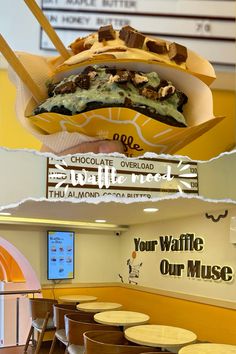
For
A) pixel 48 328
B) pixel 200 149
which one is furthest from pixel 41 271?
pixel 200 149

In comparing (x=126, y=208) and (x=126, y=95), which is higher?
(x=126, y=95)

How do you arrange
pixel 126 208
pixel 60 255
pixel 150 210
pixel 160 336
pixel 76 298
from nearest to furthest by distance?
pixel 160 336 < pixel 126 208 < pixel 150 210 < pixel 76 298 < pixel 60 255

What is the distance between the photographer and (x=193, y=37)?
9.39 ft

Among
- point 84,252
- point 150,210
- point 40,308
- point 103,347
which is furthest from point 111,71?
point 84,252

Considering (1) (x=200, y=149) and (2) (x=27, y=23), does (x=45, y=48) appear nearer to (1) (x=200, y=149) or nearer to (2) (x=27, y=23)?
(2) (x=27, y=23)

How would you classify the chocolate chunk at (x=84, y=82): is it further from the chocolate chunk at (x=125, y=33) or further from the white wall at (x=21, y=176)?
the white wall at (x=21, y=176)

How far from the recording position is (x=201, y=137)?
3414mm

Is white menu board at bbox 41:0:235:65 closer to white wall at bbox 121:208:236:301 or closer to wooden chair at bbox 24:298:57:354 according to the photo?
white wall at bbox 121:208:236:301

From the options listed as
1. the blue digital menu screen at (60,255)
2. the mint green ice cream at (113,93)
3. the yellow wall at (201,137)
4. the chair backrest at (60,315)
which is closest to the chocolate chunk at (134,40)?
the mint green ice cream at (113,93)

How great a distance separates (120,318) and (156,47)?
3.67 metres

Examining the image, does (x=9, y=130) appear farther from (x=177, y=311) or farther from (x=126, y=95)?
(x=177, y=311)

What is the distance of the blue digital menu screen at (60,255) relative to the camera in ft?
19.6

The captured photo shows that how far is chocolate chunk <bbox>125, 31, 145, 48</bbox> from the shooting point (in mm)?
1362

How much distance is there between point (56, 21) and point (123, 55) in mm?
1737
